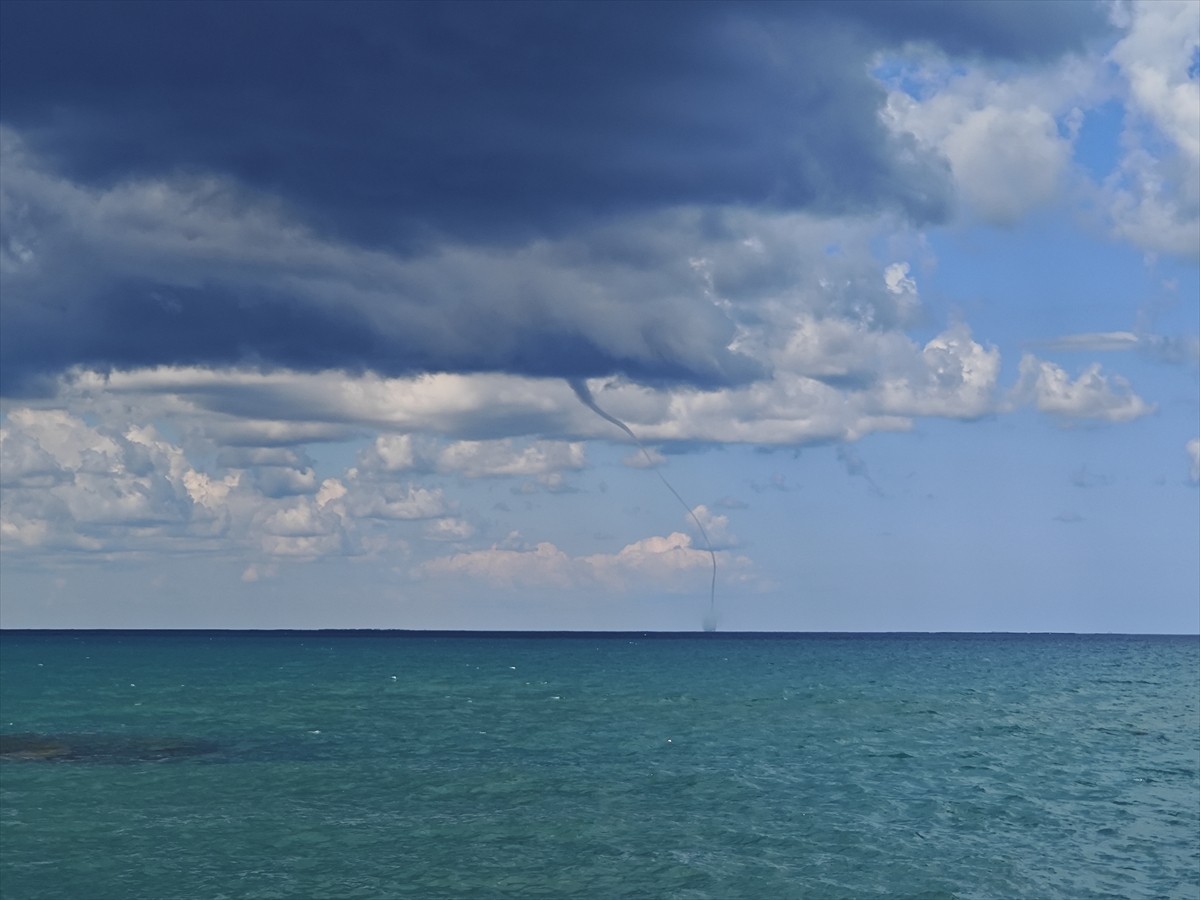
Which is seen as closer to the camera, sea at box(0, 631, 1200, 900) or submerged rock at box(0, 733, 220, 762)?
sea at box(0, 631, 1200, 900)

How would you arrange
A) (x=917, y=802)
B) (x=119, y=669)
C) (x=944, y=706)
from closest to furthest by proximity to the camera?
(x=917, y=802), (x=944, y=706), (x=119, y=669)

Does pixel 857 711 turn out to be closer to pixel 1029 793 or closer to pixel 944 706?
pixel 944 706

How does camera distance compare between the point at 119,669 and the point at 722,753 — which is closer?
the point at 722,753

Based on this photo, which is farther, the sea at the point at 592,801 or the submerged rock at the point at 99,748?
the submerged rock at the point at 99,748

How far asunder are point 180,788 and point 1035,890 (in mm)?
36300

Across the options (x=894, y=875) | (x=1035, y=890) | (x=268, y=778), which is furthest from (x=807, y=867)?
(x=268, y=778)

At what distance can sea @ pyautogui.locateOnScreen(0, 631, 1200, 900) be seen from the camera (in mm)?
42188

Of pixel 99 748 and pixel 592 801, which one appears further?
pixel 99 748

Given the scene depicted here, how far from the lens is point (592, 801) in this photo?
56.2 metres

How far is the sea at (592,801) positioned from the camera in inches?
1661

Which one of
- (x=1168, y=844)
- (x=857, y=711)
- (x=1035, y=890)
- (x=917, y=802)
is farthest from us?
(x=857, y=711)

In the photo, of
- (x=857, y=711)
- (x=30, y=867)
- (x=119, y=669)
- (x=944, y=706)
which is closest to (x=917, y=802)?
(x=30, y=867)

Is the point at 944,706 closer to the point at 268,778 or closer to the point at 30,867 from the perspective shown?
the point at 268,778

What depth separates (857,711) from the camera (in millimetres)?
109375
